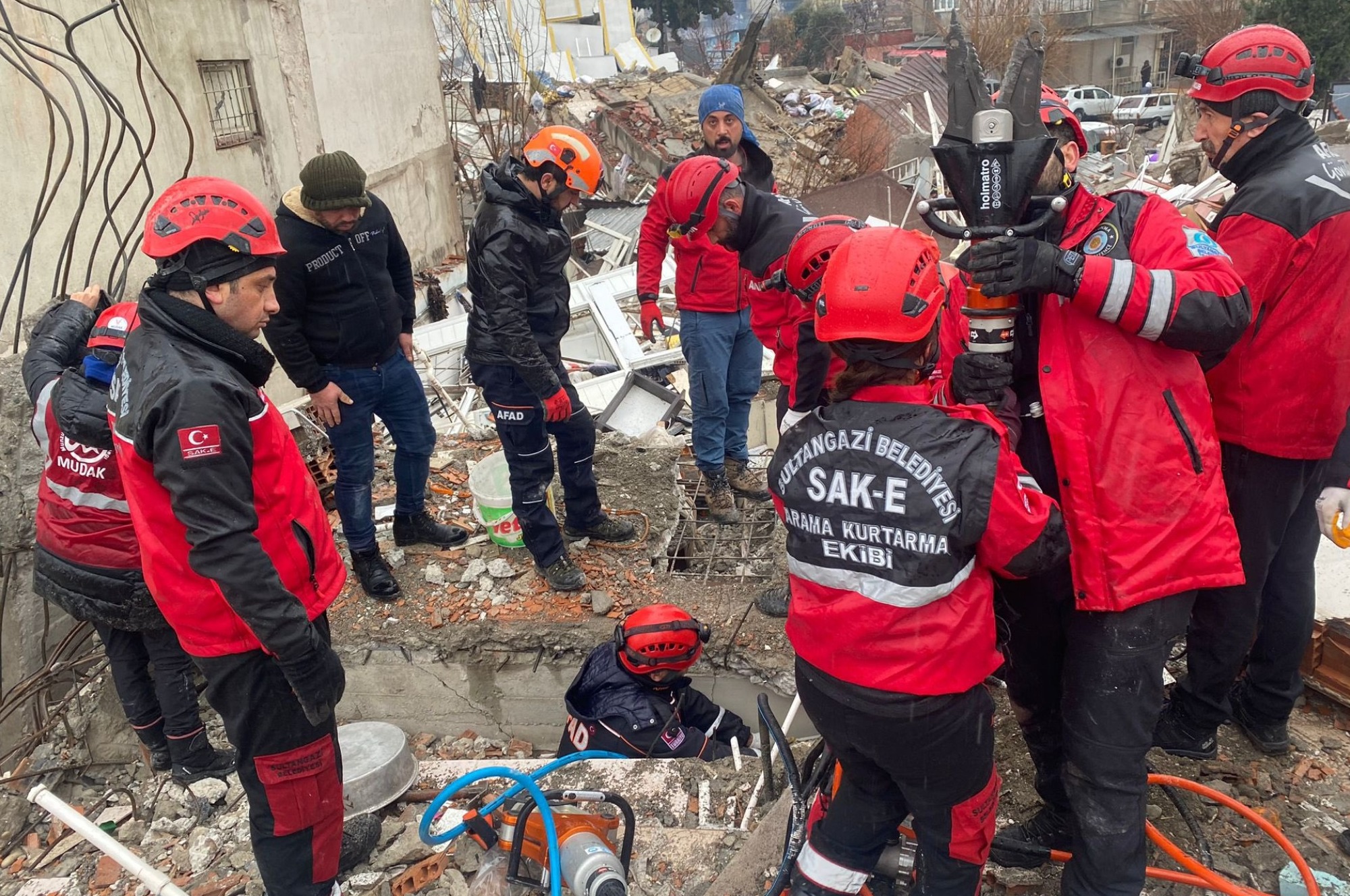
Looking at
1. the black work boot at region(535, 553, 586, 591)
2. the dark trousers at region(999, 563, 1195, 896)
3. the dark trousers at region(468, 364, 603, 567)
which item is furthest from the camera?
the black work boot at region(535, 553, 586, 591)

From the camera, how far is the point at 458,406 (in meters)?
7.57

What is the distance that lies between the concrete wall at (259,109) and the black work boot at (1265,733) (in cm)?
489

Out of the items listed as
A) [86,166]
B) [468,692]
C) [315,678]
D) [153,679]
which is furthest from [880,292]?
[86,166]

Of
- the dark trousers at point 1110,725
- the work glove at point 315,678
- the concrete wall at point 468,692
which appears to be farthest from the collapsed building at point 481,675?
the work glove at point 315,678

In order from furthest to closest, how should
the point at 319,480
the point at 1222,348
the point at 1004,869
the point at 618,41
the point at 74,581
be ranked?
1. the point at 618,41
2. the point at 319,480
3. the point at 74,581
4. the point at 1004,869
5. the point at 1222,348

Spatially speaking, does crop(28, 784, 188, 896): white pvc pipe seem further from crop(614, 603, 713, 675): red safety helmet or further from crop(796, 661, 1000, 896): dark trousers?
crop(796, 661, 1000, 896): dark trousers

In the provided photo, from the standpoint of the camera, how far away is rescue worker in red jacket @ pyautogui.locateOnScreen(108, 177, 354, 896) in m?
2.34

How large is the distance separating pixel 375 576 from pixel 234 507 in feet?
8.75

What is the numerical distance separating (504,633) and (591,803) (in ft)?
A: 5.29

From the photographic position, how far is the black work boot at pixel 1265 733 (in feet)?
10.0

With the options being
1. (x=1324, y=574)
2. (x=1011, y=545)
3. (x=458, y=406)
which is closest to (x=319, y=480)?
(x=458, y=406)

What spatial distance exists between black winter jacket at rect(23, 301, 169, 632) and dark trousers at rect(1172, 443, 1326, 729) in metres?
3.69

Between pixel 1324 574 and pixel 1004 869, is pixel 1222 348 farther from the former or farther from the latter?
pixel 1324 574

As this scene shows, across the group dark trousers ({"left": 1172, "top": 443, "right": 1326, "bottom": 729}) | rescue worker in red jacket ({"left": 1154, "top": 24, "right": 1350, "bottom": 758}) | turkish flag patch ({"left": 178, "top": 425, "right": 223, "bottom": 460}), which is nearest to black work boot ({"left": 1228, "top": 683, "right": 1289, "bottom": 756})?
dark trousers ({"left": 1172, "top": 443, "right": 1326, "bottom": 729})
